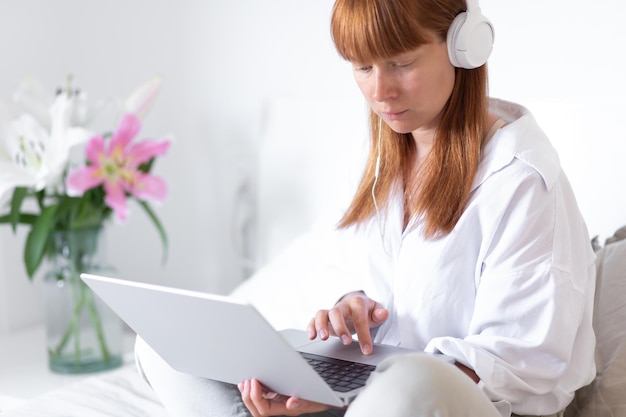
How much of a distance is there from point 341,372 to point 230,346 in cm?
16

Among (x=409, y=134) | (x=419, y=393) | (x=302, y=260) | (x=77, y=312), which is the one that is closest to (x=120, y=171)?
(x=77, y=312)

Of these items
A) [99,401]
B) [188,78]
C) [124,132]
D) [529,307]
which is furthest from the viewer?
[188,78]

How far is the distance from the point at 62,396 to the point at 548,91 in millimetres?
1038

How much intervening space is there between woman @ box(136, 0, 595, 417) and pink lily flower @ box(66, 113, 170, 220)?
79 cm

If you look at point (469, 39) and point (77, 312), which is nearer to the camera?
point (469, 39)

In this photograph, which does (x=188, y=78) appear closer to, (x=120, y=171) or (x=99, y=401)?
(x=120, y=171)

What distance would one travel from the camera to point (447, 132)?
4.25 ft

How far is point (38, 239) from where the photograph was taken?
1.98 meters

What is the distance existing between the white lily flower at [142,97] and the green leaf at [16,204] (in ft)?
0.91

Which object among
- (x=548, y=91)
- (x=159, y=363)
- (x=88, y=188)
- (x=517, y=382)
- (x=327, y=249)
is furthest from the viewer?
(x=88, y=188)

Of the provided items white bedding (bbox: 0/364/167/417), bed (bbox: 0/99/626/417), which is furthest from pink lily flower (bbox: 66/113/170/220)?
white bedding (bbox: 0/364/167/417)

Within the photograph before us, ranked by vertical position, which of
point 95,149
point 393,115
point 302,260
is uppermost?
point 393,115

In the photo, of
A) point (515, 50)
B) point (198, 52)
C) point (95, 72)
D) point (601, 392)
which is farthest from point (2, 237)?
point (601, 392)

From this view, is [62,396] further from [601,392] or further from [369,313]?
[601,392]
